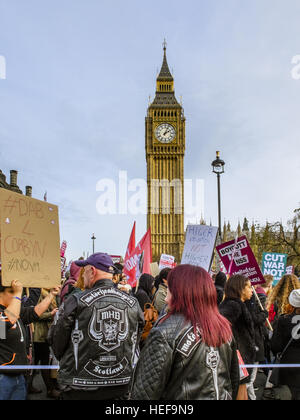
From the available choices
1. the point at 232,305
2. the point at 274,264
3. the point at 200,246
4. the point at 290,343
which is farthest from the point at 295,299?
the point at 274,264

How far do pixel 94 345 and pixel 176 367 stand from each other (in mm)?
817

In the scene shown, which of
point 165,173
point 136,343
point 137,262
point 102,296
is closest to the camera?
point 102,296

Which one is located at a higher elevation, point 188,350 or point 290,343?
point 188,350

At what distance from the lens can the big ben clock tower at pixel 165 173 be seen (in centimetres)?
5759

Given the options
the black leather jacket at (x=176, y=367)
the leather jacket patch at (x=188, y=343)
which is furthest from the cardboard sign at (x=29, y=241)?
the leather jacket patch at (x=188, y=343)

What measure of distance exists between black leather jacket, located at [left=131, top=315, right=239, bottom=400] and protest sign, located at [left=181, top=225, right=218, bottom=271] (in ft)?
12.1

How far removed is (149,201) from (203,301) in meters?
57.9

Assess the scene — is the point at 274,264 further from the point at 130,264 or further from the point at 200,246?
the point at 200,246

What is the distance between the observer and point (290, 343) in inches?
144

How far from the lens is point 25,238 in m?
3.05

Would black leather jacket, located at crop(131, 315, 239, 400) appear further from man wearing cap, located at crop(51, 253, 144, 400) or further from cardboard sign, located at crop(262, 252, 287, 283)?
cardboard sign, located at crop(262, 252, 287, 283)

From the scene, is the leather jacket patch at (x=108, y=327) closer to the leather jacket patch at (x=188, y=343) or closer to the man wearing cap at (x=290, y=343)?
the leather jacket patch at (x=188, y=343)

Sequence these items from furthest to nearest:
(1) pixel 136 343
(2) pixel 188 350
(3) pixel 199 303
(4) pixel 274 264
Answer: (4) pixel 274 264, (1) pixel 136 343, (3) pixel 199 303, (2) pixel 188 350
